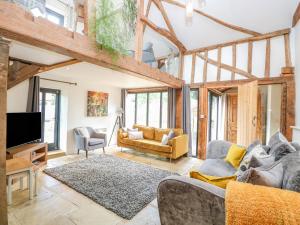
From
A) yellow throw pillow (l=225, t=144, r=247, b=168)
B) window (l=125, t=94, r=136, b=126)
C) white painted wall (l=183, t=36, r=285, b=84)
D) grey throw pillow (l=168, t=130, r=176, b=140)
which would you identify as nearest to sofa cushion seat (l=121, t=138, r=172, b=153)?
grey throw pillow (l=168, t=130, r=176, b=140)

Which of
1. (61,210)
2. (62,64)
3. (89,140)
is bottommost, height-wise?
(61,210)

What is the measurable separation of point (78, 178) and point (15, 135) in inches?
57.7

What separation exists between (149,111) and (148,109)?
0.28ft

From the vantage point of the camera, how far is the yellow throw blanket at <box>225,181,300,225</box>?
3.00 feet

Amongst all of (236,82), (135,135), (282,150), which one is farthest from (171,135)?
(282,150)

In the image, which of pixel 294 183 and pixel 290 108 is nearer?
pixel 294 183

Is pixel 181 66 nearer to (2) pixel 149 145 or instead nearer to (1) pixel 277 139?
(2) pixel 149 145

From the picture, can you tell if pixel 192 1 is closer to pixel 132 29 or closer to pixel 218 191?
pixel 132 29

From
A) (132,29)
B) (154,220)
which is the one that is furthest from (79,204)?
(132,29)

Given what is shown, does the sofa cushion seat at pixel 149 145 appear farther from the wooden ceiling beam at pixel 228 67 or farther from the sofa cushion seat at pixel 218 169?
the wooden ceiling beam at pixel 228 67

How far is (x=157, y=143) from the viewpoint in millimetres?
4734

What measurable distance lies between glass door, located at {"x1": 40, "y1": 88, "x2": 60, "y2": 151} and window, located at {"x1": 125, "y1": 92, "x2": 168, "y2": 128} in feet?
8.53

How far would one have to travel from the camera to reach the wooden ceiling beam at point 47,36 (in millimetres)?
1542

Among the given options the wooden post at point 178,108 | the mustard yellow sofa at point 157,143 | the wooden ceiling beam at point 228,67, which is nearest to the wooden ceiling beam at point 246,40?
the wooden ceiling beam at point 228,67
